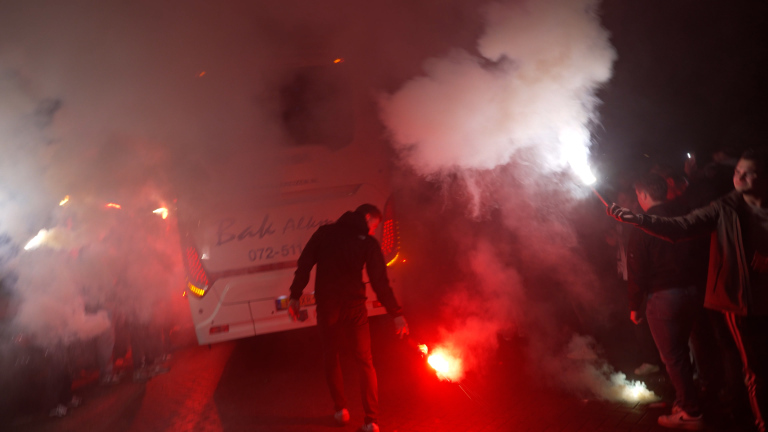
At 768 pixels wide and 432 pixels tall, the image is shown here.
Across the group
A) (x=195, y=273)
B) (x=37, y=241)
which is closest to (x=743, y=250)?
(x=195, y=273)

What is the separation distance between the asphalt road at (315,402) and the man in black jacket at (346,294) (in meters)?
0.41

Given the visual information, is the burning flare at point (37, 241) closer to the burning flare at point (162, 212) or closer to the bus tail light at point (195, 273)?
the burning flare at point (162, 212)

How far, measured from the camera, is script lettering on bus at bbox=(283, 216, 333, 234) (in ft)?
17.8

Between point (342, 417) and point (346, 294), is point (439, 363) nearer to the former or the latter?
point (342, 417)

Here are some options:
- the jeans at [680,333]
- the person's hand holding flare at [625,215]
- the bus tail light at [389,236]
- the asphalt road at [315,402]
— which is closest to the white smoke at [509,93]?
the bus tail light at [389,236]

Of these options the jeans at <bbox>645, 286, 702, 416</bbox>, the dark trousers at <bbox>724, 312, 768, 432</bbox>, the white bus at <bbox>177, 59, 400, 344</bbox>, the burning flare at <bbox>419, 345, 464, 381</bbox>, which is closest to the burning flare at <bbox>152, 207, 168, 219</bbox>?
the white bus at <bbox>177, 59, 400, 344</bbox>

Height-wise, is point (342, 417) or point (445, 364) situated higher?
point (342, 417)

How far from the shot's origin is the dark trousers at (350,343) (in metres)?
4.05

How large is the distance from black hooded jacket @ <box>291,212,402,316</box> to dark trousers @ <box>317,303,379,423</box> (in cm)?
8

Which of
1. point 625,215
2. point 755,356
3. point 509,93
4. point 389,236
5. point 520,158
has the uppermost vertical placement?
point 625,215

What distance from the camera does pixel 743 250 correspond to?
339 cm

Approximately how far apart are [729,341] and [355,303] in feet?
9.24

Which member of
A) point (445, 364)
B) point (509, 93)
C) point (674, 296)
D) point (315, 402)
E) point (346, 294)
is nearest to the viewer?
point (674, 296)

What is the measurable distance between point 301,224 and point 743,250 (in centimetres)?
387
